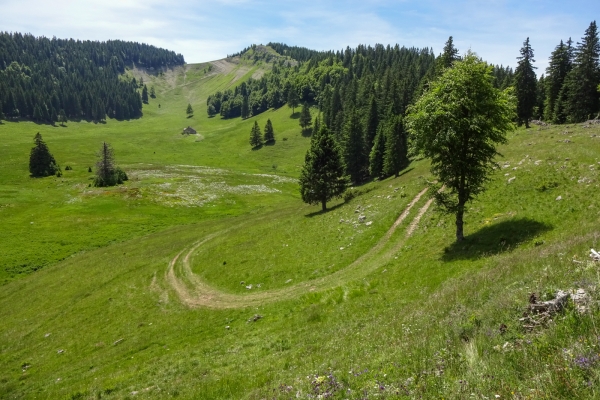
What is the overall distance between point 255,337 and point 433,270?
1291 centimetres

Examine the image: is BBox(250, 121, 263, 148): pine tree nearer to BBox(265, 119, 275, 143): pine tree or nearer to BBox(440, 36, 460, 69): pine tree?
BBox(265, 119, 275, 143): pine tree

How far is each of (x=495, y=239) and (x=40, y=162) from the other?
132238mm

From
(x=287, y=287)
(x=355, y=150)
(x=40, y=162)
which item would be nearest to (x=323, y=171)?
(x=287, y=287)

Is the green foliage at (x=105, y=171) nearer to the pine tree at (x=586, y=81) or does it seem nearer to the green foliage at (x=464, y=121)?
the green foliage at (x=464, y=121)

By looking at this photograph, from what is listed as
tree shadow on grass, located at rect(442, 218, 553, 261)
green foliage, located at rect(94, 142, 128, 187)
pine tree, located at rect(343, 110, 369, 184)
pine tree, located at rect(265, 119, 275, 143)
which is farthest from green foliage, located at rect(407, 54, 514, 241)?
pine tree, located at rect(265, 119, 275, 143)

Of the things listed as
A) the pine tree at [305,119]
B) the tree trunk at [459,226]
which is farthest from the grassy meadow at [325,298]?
the pine tree at [305,119]

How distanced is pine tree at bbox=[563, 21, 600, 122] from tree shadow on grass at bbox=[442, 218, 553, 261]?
56.7m

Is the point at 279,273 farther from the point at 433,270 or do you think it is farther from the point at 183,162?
the point at 183,162

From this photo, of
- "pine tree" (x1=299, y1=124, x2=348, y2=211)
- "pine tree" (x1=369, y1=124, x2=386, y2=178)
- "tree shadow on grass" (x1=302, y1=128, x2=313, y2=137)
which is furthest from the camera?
"tree shadow on grass" (x1=302, y1=128, x2=313, y2=137)

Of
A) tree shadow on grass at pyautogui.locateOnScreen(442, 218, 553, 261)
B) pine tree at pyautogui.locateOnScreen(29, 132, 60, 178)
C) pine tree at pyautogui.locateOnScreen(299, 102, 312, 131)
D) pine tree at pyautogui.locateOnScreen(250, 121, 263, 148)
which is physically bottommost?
tree shadow on grass at pyautogui.locateOnScreen(442, 218, 553, 261)

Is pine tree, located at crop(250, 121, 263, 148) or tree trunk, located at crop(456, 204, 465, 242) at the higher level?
pine tree, located at crop(250, 121, 263, 148)

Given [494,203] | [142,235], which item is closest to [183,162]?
[142,235]

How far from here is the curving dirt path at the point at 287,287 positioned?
97.9 feet

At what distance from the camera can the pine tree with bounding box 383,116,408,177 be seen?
3147 inches
